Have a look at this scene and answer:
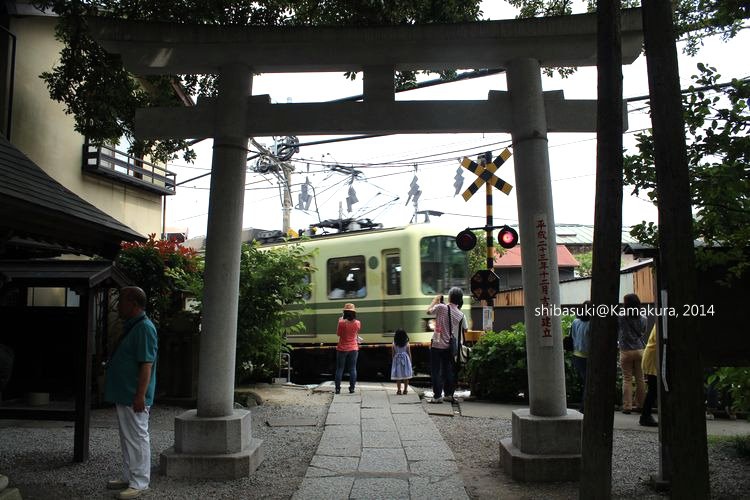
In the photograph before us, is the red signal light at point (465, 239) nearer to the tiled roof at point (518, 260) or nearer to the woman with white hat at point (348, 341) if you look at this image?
the woman with white hat at point (348, 341)

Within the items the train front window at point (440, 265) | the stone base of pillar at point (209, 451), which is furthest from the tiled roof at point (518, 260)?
the stone base of pillar at point (209, 451)

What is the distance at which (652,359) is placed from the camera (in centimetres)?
771

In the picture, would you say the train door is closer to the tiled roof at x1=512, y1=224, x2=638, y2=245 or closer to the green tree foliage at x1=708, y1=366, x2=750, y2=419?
the green tree foliage at x1=708, y1=366, x2=750, y2=419

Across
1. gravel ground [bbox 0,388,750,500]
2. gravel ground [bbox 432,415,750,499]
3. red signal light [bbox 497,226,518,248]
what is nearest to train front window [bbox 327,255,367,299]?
red signal light [bbox 497,226,518,248]

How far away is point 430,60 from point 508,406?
18.1ft

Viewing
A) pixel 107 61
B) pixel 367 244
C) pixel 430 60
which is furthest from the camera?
pixel 367 244

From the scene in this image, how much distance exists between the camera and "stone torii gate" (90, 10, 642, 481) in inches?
222

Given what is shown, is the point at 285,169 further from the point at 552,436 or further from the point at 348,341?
the point at 552,436

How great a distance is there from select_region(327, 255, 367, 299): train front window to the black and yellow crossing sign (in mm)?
3109

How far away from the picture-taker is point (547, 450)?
17.4 ft

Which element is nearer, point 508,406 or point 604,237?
point 604,237

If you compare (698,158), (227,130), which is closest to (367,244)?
(227,130)

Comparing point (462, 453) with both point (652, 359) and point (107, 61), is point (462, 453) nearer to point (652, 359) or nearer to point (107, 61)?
point (652, 359)

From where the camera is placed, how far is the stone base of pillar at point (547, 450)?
520 centimetres
